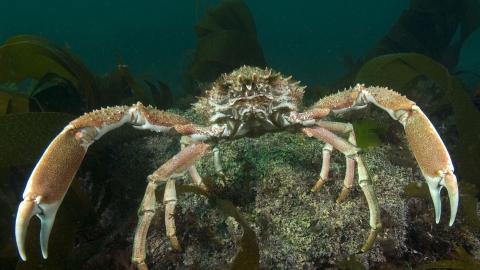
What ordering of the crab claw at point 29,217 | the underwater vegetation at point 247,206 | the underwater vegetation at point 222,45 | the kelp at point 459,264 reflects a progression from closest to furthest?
the crab claw at point 29,217 → the kelp at point 459,264 → the underwater vegetation at point 247,206 → the underwater vegetation at point 222,45

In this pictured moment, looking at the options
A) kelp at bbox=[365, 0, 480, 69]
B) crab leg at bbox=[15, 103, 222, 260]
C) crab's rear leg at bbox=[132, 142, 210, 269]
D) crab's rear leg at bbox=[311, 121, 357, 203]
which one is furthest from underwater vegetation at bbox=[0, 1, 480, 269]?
kelp at bbox=[365, 0, 480, 69]

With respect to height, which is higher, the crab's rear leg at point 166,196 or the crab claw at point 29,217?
the crab's rear leg at point 166,196

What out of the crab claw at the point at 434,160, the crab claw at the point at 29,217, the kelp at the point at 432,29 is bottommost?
the crab claw at the point at 29,217

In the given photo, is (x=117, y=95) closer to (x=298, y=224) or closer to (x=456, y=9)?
(x=298, y=224)

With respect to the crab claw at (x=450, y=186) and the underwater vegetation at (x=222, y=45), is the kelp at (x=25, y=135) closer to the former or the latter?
the crab claw at (x=450, y=186)

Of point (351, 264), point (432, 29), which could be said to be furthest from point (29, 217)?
point (432, 29)

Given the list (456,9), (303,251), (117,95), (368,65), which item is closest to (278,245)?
(303,251)

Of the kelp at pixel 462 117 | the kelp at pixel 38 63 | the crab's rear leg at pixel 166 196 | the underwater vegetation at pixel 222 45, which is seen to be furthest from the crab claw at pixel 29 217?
the underwater vegetation at pixel 222 45
